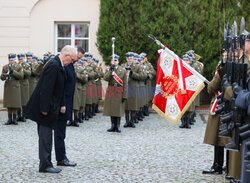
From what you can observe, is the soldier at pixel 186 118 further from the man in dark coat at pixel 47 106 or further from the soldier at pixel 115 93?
the man in dark coat at pixel 47 106

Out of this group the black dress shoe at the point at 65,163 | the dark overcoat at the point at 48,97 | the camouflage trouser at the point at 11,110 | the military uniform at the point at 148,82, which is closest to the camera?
the dark overcoat at the point at 48,97

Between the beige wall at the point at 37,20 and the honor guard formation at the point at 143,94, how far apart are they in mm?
4185

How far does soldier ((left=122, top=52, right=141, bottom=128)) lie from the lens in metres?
13.2

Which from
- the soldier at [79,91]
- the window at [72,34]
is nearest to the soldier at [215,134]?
the soldier at [79,91]

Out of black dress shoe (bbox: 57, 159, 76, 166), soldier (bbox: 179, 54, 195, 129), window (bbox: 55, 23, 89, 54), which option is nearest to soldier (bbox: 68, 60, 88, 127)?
soldier (bbox: 179, 54, 195, 129)

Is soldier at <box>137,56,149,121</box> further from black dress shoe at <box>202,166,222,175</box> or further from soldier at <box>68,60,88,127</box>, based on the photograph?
black dress shoe at <box>202,166,222,175</box>

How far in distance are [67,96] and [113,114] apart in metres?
4.53

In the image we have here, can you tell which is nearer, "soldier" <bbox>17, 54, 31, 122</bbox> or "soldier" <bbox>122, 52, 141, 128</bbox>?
"soldier" <bbox>122, 52, 141, 128</bbox>

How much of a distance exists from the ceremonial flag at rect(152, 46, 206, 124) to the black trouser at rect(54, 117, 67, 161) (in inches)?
86.8

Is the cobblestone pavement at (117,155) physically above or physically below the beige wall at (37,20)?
below

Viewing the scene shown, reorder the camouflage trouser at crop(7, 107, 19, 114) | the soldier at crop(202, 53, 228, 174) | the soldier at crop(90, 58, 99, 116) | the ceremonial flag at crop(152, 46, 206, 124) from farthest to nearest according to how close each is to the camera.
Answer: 1. the soldier at crop(90, 58, 99, 116)
2. the camouflage trouser at crop(7, 107, 19, 114)
3. the ceremonial flag at crop(152, 46, 206, 124)
4. the soldier at crop(202, 53, 228, 174)

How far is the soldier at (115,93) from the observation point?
12.1 meters

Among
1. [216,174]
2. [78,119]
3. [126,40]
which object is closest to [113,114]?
[78,119]

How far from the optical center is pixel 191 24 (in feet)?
59.7
